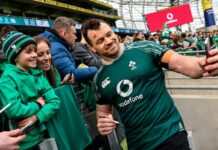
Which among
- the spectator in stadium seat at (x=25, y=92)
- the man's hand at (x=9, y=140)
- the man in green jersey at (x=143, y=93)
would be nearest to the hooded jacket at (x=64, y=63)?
the spectator in stadium seat at (x=25, y=92)

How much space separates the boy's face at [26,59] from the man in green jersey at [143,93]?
0.54 meters

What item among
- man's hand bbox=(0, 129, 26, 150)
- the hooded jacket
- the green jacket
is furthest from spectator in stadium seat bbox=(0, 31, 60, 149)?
the hooded jacket

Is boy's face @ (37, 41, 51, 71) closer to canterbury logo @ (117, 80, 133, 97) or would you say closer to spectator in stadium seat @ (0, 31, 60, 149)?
spectator in stadium seat @ (0, 31, 60, 149)

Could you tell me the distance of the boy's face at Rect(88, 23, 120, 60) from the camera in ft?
7.05

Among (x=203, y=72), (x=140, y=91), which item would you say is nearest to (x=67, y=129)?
(x=140, y=91)

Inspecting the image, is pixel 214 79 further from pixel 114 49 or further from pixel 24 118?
pixel 24 118

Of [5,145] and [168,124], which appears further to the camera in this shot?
[168,124]

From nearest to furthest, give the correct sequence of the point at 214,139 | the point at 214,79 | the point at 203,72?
the point at 203,72
the point at 214,139
the point at 214,79

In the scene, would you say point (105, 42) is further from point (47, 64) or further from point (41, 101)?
point (47, 64)

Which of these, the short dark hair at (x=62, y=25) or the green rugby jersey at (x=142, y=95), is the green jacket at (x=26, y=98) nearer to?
the green rugby jersey at (x=142, y=95)

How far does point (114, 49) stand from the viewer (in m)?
2.14

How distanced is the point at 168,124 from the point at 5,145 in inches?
38.4

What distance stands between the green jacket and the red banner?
16.3 metres

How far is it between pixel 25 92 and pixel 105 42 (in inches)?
25.0
